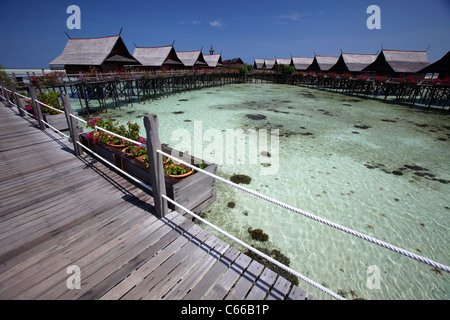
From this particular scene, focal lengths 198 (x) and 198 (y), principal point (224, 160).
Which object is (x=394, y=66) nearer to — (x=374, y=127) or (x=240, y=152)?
(x=374, y=127)

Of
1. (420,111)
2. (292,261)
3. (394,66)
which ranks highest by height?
(394,66)

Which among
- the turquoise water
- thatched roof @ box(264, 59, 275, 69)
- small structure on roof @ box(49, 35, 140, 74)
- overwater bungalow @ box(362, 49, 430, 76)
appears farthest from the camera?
thatched roof @ box(264, 59, 275, 69)

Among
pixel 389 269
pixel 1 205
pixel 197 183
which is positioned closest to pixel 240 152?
pixel 197 183

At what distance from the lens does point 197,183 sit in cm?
436

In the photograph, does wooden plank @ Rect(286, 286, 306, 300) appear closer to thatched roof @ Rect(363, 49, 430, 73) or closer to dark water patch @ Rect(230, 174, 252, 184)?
dark water patch @ Rect(230, 174, 252, 184)

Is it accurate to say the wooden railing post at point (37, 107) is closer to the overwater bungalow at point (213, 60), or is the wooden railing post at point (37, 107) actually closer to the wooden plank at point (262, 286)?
the wooden plank at point (262, 286)

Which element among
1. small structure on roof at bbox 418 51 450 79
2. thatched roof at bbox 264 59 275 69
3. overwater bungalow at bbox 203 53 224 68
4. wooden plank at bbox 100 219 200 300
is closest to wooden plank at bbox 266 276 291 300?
wooden plank at bbox 100 219 200 300

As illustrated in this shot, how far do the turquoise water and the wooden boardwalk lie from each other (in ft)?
8.11

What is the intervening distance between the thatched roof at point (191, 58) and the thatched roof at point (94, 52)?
12604 millimetres

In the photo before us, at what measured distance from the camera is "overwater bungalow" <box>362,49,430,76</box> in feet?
99.5

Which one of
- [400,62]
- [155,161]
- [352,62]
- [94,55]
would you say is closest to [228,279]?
[155,161]

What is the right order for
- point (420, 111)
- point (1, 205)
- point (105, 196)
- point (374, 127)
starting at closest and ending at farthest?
point (1, 205) → point (105, 196) → point (374, 127) → point (420, 111)

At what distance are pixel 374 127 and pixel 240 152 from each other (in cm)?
1137

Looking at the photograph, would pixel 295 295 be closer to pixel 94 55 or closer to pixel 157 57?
pixel 94 55
